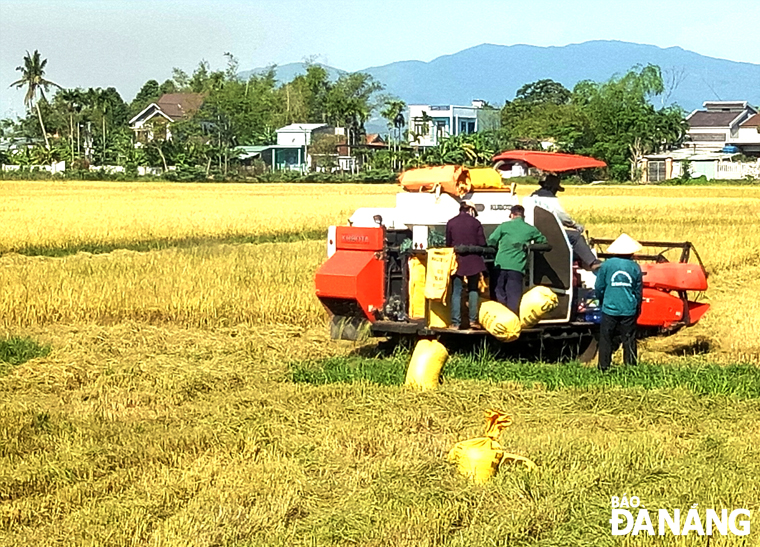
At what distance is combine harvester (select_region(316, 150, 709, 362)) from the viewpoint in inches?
493

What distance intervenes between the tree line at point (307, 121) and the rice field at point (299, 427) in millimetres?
63848

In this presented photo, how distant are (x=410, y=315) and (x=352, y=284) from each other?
Answer: 2.38ft

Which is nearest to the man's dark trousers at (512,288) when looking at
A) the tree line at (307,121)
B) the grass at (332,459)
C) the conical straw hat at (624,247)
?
the conical straw hat at (624,247)

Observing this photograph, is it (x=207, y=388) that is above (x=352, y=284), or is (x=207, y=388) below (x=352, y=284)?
below

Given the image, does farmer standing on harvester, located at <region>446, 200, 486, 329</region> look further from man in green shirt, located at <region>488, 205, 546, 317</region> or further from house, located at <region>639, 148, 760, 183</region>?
house, located at <region>639, 148, 760, 183</region>

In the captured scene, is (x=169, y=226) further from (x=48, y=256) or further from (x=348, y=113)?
(x=348, y=113)

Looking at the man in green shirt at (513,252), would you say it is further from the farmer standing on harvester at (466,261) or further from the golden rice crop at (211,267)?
the golden rice crop at (211,267)

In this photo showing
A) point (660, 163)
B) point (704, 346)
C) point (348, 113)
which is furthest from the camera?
point (348, 113)

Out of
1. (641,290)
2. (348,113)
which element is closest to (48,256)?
(641,290)

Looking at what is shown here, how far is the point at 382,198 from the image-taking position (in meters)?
52.9

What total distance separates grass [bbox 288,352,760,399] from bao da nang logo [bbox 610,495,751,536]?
3.75 m

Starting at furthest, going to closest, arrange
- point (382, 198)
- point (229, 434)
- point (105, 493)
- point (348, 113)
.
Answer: point (348, 113) → point (382, 198) → point (229, 434) → point (105, 493)

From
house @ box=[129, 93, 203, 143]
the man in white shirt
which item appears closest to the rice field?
the man in white shirt

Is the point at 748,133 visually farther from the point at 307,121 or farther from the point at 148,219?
the point at 148,219
